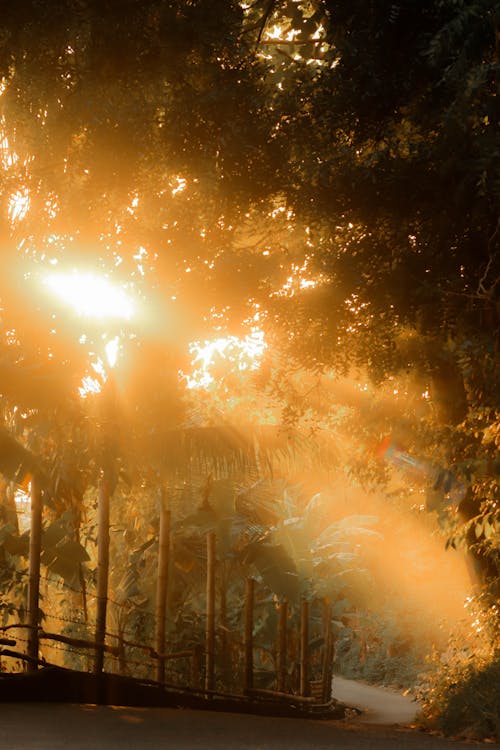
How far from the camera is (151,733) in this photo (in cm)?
955

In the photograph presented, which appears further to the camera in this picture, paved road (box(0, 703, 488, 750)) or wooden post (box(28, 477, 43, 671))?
wooden post (box(28, 477, 43, 671))

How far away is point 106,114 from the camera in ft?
36.4

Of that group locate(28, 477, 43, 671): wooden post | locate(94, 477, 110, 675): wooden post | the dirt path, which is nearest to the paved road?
locate(94, 477, 110, 675): wooden post

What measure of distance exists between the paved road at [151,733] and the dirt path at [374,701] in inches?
569

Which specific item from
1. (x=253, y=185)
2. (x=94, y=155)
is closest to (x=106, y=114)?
(x=94, y=155)

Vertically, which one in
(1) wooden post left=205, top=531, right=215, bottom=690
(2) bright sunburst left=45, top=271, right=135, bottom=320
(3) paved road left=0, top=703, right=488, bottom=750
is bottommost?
(3) paved road left=0, top=703, right=488, bottom=750

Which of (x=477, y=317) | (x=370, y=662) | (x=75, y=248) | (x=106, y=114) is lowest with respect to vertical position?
(x=370, y=662)

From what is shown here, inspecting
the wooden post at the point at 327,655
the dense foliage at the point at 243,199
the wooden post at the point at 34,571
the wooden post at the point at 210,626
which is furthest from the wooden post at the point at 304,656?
the wooden post at the point at 34,571

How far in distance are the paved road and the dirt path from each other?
1445 centimetres

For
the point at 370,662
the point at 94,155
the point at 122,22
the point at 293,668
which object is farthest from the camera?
the point at 370,662

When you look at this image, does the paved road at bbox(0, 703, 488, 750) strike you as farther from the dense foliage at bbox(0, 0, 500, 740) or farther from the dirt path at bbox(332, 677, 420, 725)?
the dirt path at bbox(332, 677, 420, 725)

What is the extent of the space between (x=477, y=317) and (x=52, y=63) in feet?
18.9

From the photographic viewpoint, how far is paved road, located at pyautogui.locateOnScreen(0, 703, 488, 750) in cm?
828

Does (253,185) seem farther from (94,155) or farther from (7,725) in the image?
(7,725)
